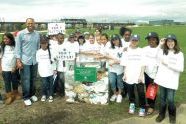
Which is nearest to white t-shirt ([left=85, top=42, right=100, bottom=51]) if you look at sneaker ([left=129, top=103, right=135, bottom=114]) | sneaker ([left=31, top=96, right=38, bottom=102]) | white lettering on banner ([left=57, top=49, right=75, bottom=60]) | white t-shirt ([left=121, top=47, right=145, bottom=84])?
white lettering on banner ([left=57, top=49, right=75, bottom=60])

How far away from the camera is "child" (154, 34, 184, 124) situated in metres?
8.59

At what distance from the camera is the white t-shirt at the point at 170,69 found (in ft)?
28.1

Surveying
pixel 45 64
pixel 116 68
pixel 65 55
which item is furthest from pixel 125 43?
pixel 45 64

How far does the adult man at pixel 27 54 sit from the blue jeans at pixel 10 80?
424mm

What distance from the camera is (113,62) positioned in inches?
413

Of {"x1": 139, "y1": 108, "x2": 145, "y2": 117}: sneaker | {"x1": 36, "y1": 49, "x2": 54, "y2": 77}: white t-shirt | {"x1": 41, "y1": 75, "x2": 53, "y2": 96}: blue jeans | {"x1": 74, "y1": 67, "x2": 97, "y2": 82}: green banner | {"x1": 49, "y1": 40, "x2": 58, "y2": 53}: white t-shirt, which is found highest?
{"x1": 49, "y1": 40, "x2": 58, "y2": 53}: white t-shirt

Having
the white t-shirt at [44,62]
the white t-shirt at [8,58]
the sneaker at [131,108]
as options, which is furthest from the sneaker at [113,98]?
the white t-shirt at [8,58]

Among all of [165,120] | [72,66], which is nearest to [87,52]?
[72,66]

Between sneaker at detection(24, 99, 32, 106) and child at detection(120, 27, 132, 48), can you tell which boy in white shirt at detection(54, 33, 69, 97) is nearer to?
sneaker at detection(24, 99, 32, 106)

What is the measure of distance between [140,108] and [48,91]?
262 centimetres

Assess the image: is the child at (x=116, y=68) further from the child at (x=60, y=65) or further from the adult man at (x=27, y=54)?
the adult man at (x=27, y=54)

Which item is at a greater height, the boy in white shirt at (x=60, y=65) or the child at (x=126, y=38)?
the child at (x=126, y=38)

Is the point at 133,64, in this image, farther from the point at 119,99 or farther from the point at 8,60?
the point at 8,60

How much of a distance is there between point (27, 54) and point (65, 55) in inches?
40.4
